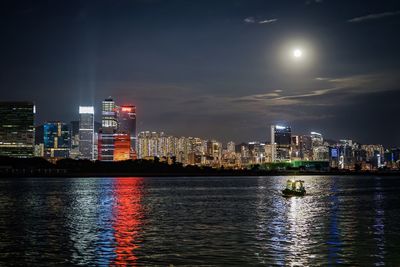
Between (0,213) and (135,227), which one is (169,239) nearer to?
(135,227)

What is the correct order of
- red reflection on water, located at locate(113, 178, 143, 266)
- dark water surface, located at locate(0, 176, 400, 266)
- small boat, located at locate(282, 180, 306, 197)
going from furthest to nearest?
1. small boat, located at locate(282, 180, 306, 197)
2. red reflection on water, located at locate(113, 178, 143, 266)
3. dark water surface, located at locate(0, 176, 400, 266)

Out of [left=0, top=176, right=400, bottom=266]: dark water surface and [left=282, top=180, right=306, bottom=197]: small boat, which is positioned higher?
[left=282, top=180, right=306, bottom=197]: small boat

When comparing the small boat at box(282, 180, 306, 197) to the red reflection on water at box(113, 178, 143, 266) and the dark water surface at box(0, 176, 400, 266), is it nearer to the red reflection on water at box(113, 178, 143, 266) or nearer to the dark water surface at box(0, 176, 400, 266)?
the dark water surface at box(0, 176, 400, 266)

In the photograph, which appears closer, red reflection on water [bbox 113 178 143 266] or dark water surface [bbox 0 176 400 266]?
dark water surface [bbox 0 176 400 266]

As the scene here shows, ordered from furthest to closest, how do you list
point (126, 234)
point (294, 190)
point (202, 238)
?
1. point (294, 190)
2. point (126, 234)
3. point (202, 238)

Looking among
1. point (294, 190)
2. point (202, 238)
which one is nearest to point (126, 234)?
point (202, 238)

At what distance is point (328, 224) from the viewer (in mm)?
52625

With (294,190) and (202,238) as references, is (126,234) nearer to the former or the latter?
(202,238)

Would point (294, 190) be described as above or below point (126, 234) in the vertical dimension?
above

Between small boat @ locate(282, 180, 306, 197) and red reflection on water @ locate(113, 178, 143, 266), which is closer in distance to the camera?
red reflection on water @ locate(113, 178, 143, 266)

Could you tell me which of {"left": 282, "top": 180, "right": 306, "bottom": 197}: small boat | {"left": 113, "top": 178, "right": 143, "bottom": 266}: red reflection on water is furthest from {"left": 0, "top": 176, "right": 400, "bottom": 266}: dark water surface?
{"left": 282, "top": 180, "right": 306, "bottom": 197}: small boat

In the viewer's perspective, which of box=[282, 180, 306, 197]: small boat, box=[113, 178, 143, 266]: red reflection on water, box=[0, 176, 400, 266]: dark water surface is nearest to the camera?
box=[0, 176, 400, 266]: dark water surface

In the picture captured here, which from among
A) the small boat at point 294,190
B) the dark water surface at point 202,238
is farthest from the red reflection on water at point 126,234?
the small boat at point 294,190

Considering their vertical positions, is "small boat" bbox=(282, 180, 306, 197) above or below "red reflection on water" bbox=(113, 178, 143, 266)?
above
